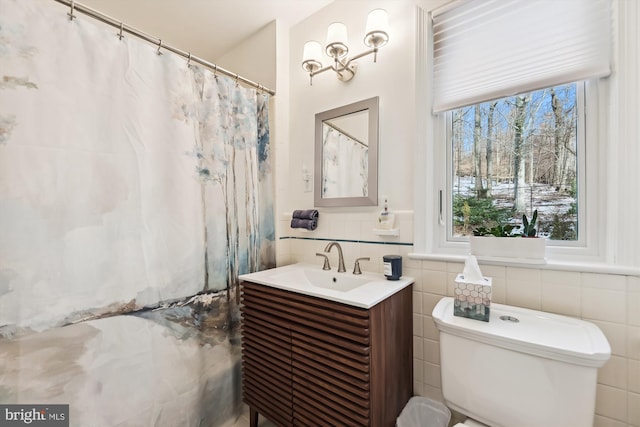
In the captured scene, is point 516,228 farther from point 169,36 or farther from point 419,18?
point 169,36

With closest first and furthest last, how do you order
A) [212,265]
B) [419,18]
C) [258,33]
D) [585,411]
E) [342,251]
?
[585,411] < [419,18] < [212,265] < [342,251] < [258,33]

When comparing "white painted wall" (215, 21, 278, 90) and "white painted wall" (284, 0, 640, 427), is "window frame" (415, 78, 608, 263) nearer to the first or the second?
"white painted wall" (284, 0, 640, 427)

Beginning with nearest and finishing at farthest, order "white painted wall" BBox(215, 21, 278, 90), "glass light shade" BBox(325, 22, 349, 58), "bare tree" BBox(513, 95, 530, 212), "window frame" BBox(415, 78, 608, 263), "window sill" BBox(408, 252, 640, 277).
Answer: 1. "window sill" BBox(408, 252, 640, 277)
2. "window frame" BBox(415, 78, 608, 263)
3. "bare tree" BBox(513, 95, 530, 212)
4. "glass light shade" BBox(325, 22, 349, 58)
5. "white painted wall" BBox(215, 21, 278, 90)

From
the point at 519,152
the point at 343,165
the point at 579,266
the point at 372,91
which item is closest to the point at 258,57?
the point at 372,91

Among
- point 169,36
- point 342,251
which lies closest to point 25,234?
point 342,251

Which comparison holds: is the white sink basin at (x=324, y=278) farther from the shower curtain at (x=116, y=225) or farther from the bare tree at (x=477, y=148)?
the bare tree at (x=477, y=148)

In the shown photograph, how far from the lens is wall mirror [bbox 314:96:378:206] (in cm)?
152

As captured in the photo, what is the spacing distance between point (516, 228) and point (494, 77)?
2.27 feet

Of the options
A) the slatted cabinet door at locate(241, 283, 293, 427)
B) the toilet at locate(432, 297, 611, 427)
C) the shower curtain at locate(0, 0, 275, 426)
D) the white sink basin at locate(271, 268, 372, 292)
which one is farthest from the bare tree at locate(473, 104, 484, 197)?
the shower curtain at locate(0, 0, 275, 426)

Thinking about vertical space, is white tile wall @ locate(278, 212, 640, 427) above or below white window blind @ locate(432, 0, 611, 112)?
below

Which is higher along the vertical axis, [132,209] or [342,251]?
[132,209]

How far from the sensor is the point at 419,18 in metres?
1.38

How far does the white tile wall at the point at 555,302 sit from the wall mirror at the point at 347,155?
0.59ft

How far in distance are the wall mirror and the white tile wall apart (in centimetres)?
18
